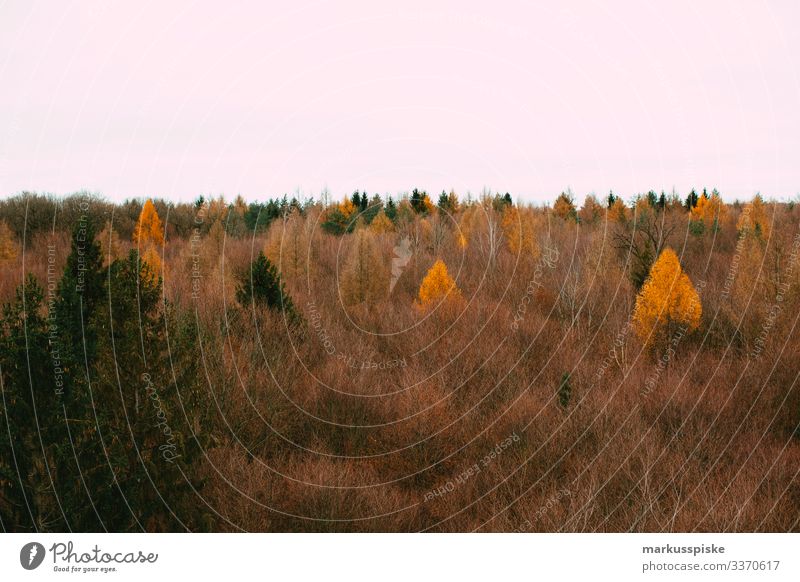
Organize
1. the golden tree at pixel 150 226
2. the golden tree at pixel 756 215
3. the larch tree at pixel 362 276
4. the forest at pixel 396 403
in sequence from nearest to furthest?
1. the forest at pixel 396 403
2. the larch tree at pixel 362 276
3. the golden tree at pixel 756 215
4. the golden tree at pixel 150 226

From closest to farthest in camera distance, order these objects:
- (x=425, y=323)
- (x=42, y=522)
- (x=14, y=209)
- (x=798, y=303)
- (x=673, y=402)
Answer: (x=42, y=522), (x=673, y=402), (x=798, y=303), (x=425, y=323), (x=14, y=209)

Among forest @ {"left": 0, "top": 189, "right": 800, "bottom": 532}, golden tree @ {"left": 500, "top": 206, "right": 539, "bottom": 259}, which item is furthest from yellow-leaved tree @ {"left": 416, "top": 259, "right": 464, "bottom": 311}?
golden tree @ {"left": 500, "top": 206, "right": 539, "bottom": 259}

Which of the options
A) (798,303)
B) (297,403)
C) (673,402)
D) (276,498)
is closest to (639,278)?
(798,303)

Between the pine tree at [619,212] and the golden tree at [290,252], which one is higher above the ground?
the pine tree at [619,212]

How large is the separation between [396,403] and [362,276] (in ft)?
11.7

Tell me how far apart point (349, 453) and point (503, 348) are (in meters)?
2.44

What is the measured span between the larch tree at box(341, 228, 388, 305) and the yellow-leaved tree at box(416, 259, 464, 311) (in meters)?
0.83
